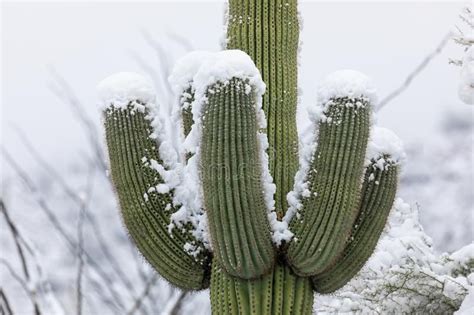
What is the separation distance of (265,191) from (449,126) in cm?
1735

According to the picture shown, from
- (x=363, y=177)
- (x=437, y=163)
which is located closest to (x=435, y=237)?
(x=437, y=163)

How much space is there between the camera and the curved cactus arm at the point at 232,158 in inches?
207

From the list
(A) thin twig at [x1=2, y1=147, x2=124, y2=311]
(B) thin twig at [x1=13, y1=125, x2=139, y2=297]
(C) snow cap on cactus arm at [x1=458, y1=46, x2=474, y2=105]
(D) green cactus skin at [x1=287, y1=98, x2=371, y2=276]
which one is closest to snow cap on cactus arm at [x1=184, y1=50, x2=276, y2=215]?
(D) green cactus skin at [x1=287, y1=98, x2=371, y2=276]

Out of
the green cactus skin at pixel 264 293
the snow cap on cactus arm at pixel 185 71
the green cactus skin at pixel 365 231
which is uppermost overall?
the snow cap on cactus arm at pixel 185 71

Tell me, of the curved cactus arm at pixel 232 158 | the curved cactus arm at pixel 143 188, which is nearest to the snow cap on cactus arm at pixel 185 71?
the curved cactus arm at pixel 143 188

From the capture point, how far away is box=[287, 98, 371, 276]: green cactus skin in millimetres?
5465

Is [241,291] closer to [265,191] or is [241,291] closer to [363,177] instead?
[265,191]

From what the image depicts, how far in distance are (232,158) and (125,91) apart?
868 millimetres

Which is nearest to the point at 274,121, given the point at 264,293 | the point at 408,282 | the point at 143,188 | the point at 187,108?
the point at 187,108

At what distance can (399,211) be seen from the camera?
887 centimetres

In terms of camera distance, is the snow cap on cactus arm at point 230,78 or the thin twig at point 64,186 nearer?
the snow cap on cactus arm at point 230,78

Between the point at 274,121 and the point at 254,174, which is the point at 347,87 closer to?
the point at 274,121

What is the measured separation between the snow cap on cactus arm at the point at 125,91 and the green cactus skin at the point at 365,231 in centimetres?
136

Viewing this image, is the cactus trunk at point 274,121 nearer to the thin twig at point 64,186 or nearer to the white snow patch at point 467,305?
the white snow patch at point 467,305
